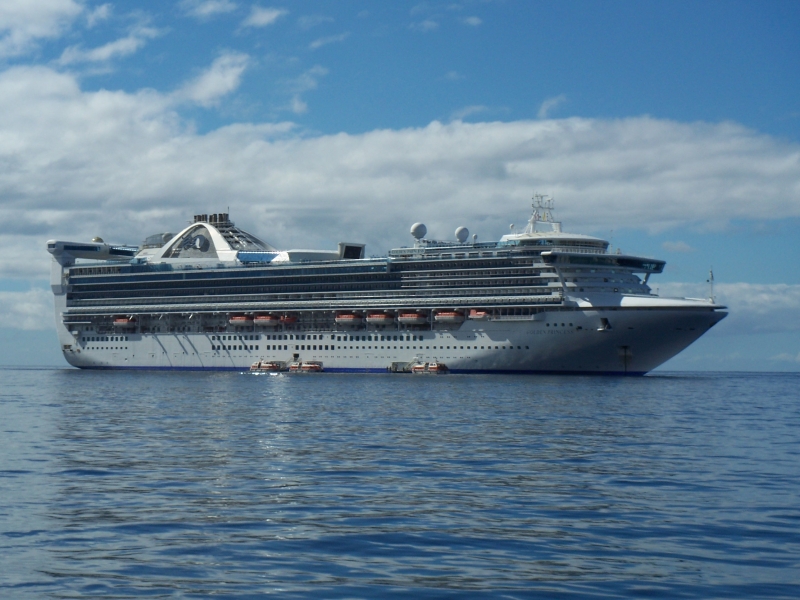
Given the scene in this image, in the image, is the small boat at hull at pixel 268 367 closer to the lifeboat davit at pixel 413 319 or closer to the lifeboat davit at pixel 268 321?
the lifeboat davit at pixel 268 321

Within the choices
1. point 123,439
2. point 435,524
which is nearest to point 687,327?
point 123,439

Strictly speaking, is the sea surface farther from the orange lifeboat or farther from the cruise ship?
the orange lifeboat

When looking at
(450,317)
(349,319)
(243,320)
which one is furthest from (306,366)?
(450,317)

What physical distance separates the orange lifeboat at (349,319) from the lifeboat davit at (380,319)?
5.87ft

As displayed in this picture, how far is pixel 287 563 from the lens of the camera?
46.4 ft

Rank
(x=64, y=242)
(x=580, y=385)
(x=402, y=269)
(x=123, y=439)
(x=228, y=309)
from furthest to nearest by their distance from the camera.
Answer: (x=64, y=242) → (x=228, y=309) → (x=402, y=269) → (x=580, y=385) → (x=123, y=439)

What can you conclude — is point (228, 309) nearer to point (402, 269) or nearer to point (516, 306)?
point (402, 269)

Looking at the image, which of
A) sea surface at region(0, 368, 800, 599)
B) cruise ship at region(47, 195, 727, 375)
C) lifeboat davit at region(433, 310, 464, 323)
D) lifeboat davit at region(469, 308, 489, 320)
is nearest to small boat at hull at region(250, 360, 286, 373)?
cruise ship at region(47, 195, 727, 375)

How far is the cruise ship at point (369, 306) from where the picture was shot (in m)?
81.2

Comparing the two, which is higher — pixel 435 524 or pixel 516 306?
pixel 516 306

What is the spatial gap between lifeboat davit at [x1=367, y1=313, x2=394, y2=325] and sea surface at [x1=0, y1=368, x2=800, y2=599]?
176 ft

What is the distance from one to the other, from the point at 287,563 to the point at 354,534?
208cm

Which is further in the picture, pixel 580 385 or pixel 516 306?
pixel 516 306

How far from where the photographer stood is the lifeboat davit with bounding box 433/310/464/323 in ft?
285
